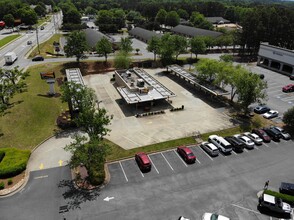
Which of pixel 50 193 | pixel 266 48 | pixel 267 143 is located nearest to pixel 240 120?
pixel 267 143

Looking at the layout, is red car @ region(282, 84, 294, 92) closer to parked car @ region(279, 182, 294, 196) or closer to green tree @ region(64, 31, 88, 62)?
parked car @ region(279, 182, 294, 196)

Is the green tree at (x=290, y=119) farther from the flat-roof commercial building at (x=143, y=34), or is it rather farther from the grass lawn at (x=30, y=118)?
the flat-roof commercial building at (x=143, y=34)

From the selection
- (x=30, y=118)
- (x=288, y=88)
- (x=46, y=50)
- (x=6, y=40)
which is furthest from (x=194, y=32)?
(x=30, y=118)

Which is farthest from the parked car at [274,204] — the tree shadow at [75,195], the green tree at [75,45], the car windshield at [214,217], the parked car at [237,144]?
the green tree at [75,45]

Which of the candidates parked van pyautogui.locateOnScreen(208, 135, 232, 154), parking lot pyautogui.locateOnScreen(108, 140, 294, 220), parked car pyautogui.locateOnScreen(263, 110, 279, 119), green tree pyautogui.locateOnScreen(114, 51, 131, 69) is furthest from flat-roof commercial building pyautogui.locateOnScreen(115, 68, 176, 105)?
parked car pyautogui.locateOnScreen(263, 110, 279, 119)

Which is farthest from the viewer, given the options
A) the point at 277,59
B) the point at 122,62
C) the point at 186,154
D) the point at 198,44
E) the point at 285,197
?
the point at 198,44

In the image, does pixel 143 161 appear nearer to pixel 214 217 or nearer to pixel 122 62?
pixel 214 217
